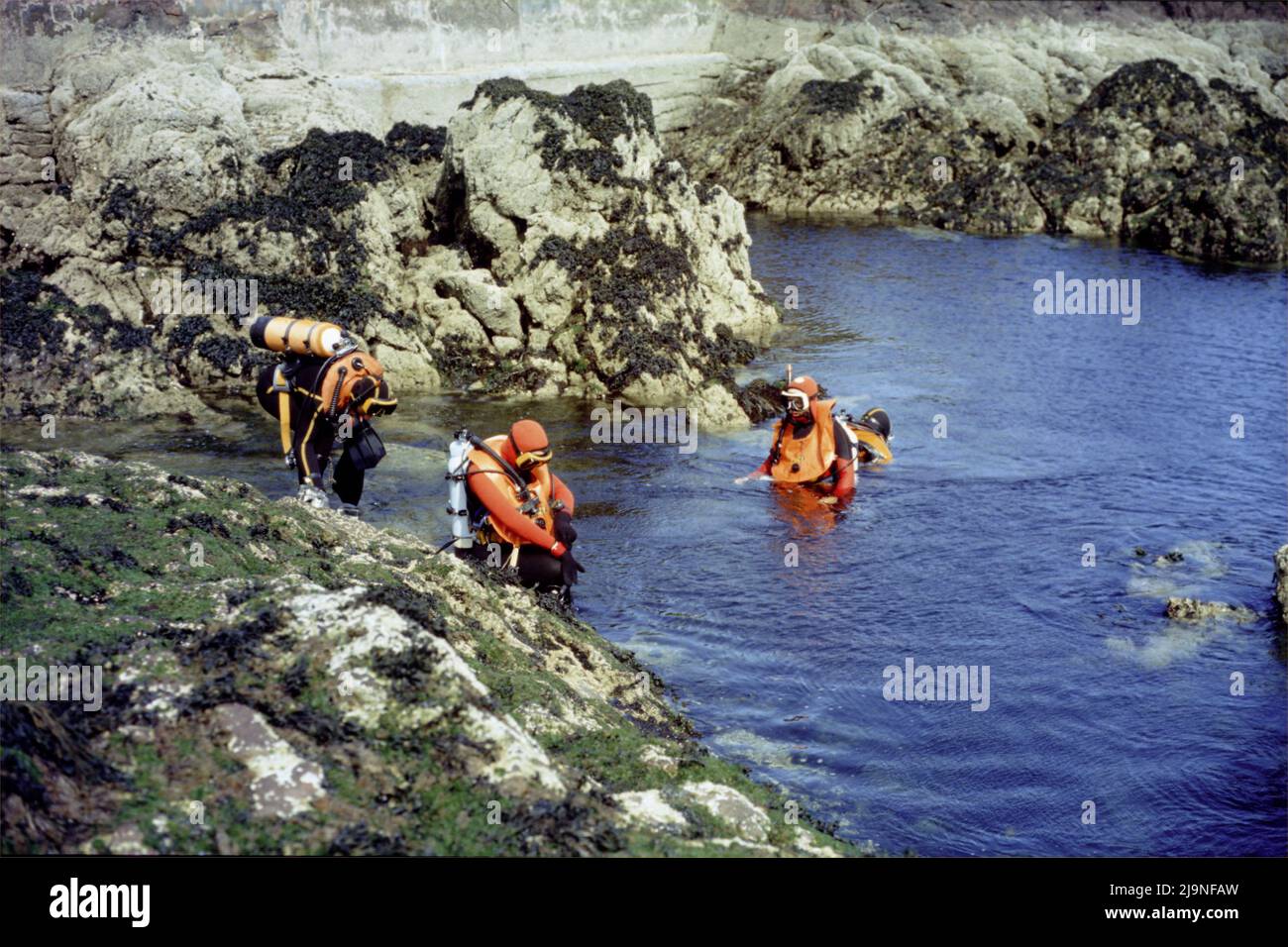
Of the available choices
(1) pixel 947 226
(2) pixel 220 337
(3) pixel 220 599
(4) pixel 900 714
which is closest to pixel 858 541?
(4) pixel 900 714

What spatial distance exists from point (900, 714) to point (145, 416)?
34.6 ft

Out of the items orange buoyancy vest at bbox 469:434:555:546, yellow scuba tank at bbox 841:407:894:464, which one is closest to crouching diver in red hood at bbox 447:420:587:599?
orange buoyancy vest at bbox 469:434:555:546

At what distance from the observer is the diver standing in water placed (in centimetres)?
1213

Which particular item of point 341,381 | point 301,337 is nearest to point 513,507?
point 341,381

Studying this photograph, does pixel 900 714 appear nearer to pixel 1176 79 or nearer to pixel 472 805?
pixel 472 805

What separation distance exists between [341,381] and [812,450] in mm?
5545

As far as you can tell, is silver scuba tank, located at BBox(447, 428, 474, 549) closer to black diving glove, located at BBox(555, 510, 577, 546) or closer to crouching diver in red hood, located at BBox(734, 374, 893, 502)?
black diving glove, located at BBox(555, 510, 577, 546)

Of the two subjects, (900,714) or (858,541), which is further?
(858,541)

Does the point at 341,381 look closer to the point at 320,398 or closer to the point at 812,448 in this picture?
the point at 320,398

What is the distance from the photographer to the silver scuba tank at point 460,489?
10180 millimetres

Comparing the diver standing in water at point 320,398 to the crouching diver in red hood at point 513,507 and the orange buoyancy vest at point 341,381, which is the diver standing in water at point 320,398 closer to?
the orange buoyancy vest at point 341,381

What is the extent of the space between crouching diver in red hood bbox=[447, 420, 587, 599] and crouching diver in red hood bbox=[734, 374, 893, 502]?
15.9ft

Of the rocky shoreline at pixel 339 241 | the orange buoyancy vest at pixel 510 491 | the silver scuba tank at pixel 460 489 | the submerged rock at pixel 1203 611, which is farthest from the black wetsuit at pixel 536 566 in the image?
the rocky shoreline at pixel 339 241

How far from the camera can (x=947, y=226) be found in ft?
107
